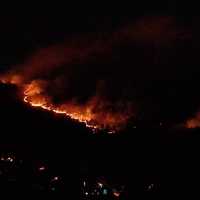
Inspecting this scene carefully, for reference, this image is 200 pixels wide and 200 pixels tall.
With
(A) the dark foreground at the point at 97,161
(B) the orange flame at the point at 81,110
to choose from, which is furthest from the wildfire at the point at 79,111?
(A) the dark foreground at the point at 97,161

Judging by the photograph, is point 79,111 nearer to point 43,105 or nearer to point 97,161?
point 43,105

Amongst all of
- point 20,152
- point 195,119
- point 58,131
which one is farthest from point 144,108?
point 20,152

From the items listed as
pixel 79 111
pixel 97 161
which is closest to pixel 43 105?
pixel 79 111

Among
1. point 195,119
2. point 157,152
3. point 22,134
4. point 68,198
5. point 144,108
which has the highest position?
point 144,108

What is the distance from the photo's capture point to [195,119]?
35.1 m

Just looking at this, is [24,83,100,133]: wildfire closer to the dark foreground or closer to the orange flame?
the orange flame

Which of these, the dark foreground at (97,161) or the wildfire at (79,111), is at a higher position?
the wildfire at (79,111)

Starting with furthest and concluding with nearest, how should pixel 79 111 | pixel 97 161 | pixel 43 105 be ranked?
pixel 43 105, pixel 79 111, pixel 97 161

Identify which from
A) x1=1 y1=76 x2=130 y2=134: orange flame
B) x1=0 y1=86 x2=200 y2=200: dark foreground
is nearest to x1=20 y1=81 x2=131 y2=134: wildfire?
x1=1 y1=76 x2=130 y2=134: orange flame

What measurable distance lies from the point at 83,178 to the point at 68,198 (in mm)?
1244

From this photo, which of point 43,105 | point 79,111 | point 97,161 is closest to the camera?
point 97,161

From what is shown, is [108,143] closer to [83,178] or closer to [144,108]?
[83,178]

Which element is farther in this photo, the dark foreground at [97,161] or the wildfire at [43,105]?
the wildfire at [43,105]

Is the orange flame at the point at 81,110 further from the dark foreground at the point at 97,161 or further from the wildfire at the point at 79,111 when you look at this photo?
the dark foreground at the point at 97,161
